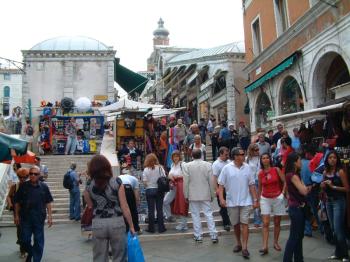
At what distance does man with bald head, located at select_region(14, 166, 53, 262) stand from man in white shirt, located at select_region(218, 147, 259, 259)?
305cm

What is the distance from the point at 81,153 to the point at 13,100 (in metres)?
44.9

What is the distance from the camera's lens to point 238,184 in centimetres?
Answer: 678

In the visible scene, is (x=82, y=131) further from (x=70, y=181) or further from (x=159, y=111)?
(x=70, y=181)

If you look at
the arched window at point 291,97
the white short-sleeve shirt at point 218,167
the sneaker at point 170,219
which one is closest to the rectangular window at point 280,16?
the arched window at point 291,97

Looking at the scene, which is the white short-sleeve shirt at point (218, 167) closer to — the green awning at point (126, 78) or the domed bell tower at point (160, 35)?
the green awning at point (126, 78)

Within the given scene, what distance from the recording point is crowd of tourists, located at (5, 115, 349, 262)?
182 inches

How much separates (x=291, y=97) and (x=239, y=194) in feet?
34.7

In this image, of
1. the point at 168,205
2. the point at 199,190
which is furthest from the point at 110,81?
the point at 199,190

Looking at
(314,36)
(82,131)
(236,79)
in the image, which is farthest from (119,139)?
(236,79)

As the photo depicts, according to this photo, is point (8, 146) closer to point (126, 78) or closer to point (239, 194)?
point (239, 194)

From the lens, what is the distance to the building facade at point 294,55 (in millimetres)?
12258

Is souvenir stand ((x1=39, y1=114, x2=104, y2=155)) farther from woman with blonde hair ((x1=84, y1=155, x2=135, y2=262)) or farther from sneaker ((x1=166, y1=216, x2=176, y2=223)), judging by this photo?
woman with blonde hair ((x1=84, y1=155, x2=135, y2=262))

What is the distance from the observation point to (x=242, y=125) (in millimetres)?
15289

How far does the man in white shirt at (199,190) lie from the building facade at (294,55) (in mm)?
3944
